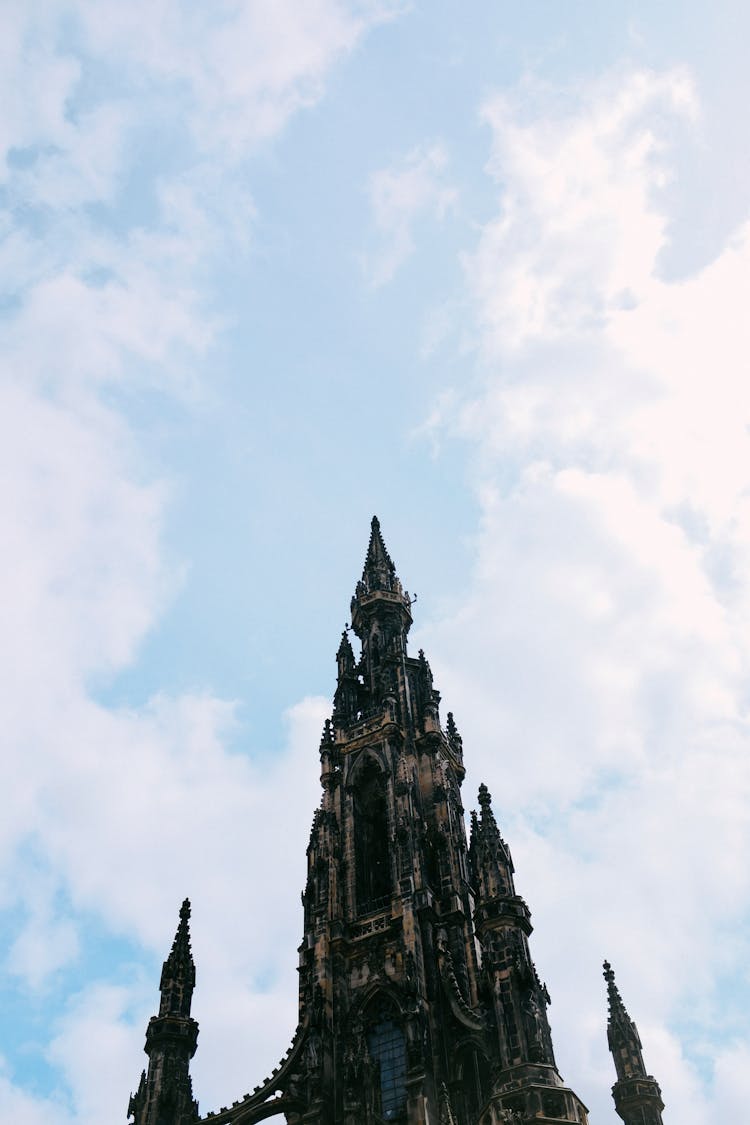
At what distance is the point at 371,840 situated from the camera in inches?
1732

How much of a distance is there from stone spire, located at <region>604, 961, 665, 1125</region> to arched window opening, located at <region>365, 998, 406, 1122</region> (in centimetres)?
690

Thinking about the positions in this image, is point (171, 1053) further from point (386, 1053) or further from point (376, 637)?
point (376, 637)

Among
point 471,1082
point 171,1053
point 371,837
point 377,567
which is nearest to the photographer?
point 471,1082

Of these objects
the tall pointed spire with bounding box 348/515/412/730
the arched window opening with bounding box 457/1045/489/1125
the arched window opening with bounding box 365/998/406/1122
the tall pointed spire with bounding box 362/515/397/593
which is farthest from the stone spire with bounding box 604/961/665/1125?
the tall pointed spire with bounding box 362/515/397/593

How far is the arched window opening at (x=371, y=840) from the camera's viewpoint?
41844 millimetres

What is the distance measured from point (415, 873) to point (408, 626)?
663 inches

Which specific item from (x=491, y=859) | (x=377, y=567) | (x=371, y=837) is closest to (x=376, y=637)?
(x=377, y=567)

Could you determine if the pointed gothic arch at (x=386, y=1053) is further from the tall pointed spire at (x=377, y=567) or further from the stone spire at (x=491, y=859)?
the tall pointed spire at (x=377, y=567)

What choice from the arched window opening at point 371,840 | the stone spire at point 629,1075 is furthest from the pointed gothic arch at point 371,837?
the stone spire at point 629,1075

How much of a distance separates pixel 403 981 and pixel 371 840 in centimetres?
754

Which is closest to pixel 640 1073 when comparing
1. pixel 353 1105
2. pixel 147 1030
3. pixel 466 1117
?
pixel 466 1117

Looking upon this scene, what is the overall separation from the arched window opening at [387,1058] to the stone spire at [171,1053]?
20.4 feet

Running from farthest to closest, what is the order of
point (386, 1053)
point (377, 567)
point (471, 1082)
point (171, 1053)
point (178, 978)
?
point (377, 567), point (178, 978), point (171, 1053), point (386, 1053), point (471, 1082)

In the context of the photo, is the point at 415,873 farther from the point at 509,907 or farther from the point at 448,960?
the point at 509,907
